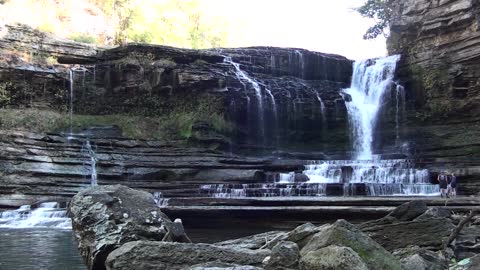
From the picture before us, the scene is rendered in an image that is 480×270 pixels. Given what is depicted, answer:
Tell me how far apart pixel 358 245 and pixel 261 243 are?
3.23m

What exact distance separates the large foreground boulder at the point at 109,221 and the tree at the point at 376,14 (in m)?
31.4

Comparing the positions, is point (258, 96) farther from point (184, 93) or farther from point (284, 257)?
point (284, 257)

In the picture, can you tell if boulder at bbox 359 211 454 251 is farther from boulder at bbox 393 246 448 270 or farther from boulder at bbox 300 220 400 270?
boulder at bbox 300 220 400 270

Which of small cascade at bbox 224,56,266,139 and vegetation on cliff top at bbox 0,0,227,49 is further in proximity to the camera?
vegetation on cliff top at bbox 0,0,227,49

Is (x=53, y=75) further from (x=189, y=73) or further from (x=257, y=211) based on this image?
(x=257, y=211)

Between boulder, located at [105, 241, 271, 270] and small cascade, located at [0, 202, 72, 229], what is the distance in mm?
11367

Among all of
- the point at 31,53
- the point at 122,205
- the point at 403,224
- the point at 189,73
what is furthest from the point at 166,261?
the point at 31,53

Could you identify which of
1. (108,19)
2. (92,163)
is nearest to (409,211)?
(92,163)

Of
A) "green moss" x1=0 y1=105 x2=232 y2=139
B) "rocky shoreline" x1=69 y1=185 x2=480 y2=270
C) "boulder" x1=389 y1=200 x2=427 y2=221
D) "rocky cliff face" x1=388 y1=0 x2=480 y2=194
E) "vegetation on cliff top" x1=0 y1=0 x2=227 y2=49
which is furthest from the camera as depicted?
"vegetation on cliff top" x1=0 y1=0 x2=227 y2=49

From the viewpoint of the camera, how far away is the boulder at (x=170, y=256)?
5.86 m

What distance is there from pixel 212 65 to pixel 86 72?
23.7 ft

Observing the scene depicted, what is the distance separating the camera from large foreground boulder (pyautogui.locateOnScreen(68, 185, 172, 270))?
6973mm

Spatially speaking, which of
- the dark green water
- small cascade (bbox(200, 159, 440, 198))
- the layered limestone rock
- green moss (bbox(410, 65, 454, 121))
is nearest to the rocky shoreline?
the dark green water

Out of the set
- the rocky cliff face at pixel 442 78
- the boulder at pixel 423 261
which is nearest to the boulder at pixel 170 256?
the boulder at pixel 423 261
